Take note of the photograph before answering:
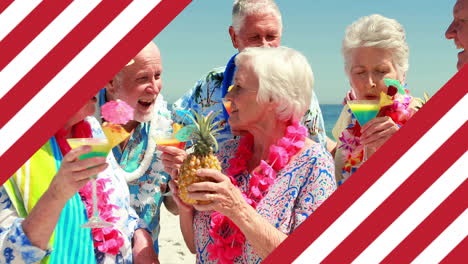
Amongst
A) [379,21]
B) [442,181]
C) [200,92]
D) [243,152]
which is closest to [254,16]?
[200,92]

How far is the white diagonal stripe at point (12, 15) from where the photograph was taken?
2.61m

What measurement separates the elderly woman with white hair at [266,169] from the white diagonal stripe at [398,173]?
0.18 metres

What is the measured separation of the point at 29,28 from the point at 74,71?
320 mm

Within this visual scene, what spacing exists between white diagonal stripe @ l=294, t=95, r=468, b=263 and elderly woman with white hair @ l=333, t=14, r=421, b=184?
379 mm

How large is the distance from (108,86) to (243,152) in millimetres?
1257

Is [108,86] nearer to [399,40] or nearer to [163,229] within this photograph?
[399,40]

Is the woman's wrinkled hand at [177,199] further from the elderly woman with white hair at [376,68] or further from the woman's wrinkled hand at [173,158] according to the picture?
the elderly woman with white hair at [376,68]

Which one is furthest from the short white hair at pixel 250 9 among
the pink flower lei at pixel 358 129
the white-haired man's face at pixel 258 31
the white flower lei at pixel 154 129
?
the pink flower lei at pixel 358 129

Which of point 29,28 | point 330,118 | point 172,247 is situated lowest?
point 172,247

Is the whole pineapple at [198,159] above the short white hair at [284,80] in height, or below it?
below

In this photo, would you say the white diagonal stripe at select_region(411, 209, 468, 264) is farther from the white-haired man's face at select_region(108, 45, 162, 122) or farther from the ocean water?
the ocean water

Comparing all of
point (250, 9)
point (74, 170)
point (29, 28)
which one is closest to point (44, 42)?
point (29, 28)

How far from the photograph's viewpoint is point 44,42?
2.70 metres
